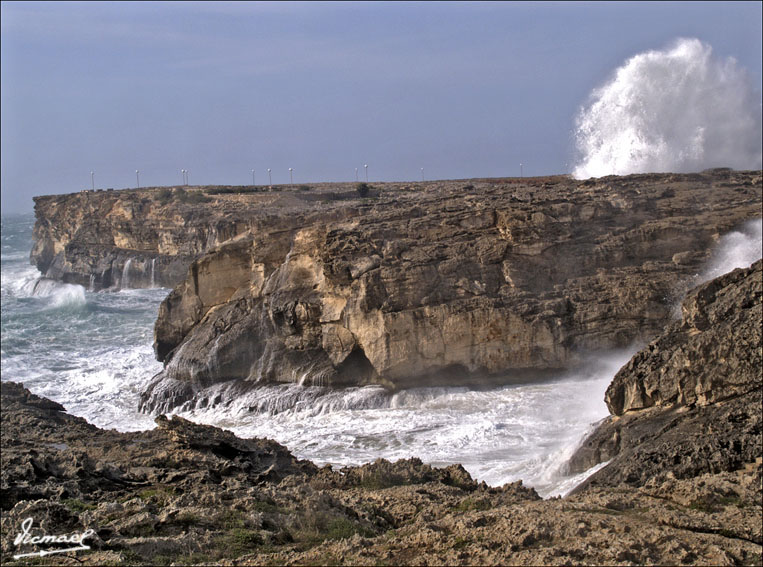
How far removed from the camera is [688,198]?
23469 mm

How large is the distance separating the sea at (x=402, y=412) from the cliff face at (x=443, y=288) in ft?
1.81

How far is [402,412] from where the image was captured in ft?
60.5

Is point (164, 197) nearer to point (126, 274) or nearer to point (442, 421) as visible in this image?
point (126, 274)

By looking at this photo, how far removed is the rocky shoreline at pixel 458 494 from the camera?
6.67m

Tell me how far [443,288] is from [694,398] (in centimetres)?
917

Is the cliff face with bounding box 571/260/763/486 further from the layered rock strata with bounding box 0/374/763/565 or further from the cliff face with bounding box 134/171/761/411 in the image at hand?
the cliff face with bounding box 134/171/761/411

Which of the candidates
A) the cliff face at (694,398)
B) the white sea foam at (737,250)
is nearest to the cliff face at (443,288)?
the white sea foam at (737,250)

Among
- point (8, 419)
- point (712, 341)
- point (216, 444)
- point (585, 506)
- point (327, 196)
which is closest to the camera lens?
point (585, 506)

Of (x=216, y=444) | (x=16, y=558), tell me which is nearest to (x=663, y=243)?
(x=216, y=444)

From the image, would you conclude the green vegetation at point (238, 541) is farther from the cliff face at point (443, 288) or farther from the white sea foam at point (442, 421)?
the cliff face at point (443, 288)

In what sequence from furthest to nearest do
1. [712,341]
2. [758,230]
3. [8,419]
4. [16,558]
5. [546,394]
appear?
[758,230] < [546,394] < [8,419] < [712,341] < [16,558]

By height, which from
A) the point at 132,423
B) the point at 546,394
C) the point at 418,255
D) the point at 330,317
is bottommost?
the point at 132,423

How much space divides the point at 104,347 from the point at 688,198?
21592 millimetres

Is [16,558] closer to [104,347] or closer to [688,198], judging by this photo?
[688,198]
